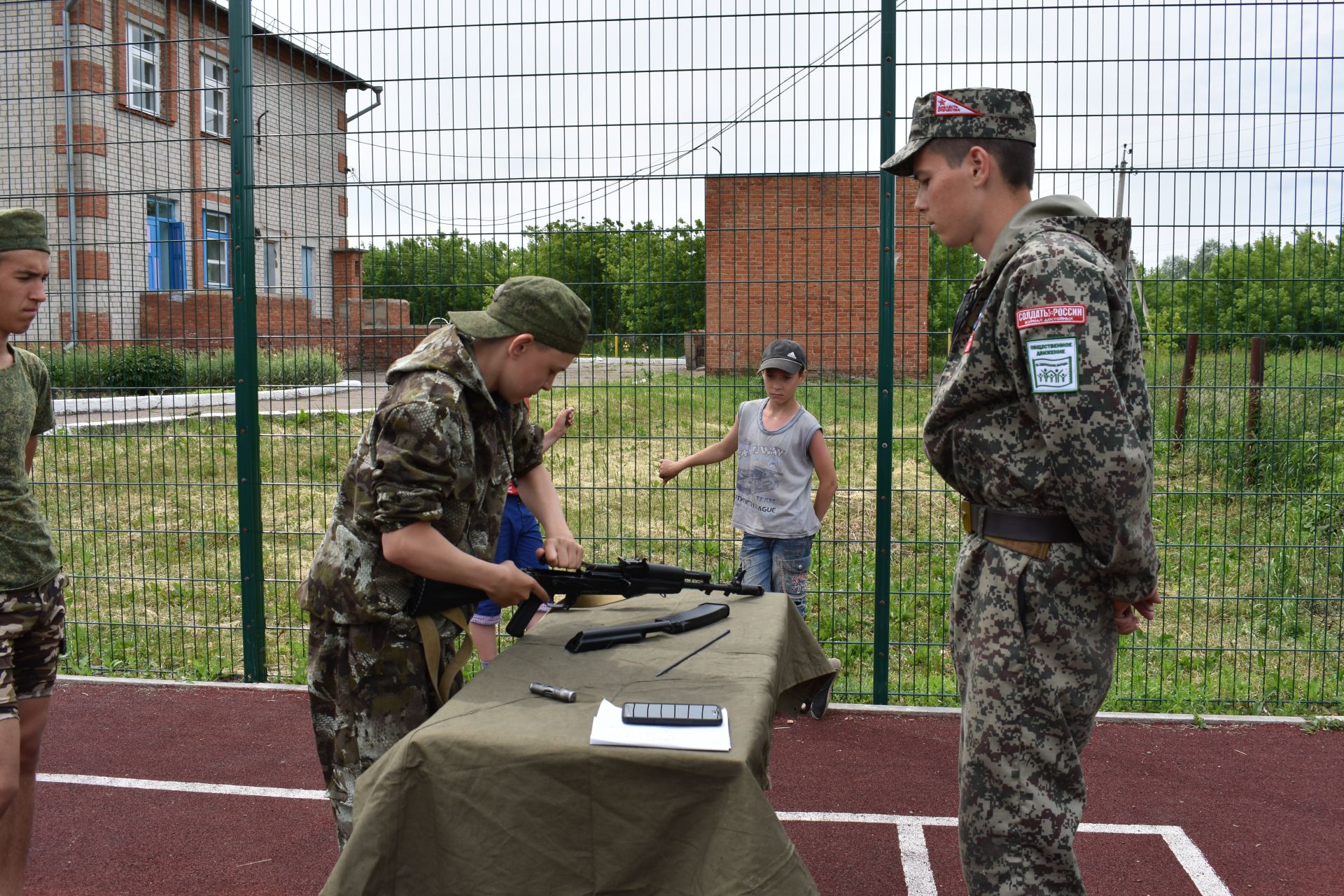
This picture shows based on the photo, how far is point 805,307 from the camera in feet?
17.9

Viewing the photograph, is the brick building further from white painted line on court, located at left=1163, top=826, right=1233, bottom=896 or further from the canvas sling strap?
white painted line on court, located at left=1163, top=826, right=1233, bottom=896

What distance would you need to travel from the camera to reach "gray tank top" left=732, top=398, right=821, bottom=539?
217 inches

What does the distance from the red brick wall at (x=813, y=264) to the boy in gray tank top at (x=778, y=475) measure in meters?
0.20

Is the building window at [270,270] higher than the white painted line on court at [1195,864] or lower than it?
higher

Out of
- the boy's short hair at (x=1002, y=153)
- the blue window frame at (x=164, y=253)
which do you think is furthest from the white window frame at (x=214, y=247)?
the boy's short hair at (x=1002, y=153)

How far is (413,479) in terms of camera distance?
251 cm

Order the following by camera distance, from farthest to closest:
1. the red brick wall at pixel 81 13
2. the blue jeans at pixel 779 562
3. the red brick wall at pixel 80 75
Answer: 1. the red brick wall at pixel 81 13
2. the red brick wall at pixel 80 75
3. the blue jeans at pixel 779 562

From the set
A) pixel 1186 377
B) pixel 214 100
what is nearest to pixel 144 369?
pixel 214 100

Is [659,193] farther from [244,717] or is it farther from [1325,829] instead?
[1325,829]

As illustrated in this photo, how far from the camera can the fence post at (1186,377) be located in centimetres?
530

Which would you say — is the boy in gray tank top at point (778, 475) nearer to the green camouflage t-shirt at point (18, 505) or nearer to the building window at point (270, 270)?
the building window at point (270, 270)

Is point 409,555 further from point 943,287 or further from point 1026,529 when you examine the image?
point 943,287

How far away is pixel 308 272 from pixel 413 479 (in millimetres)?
3622

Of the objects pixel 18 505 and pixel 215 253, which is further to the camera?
pixel 215 253
